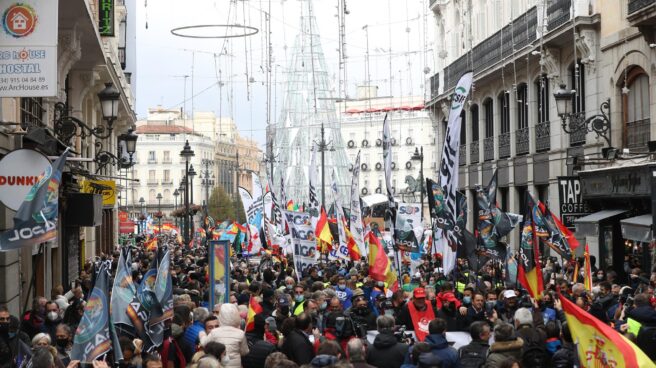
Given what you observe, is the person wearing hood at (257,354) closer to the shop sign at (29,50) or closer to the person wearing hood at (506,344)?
the person wearing hood at (506,344)

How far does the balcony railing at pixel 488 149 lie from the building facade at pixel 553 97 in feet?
0.34

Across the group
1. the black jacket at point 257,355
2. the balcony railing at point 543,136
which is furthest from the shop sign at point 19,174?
the balcony railing at point 543,136

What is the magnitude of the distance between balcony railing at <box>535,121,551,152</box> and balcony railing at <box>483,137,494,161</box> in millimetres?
5593

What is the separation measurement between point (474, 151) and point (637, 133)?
54.1ft

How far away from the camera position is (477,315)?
43.4ft

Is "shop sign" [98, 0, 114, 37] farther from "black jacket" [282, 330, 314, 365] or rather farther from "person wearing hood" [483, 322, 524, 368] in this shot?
"person wearing hood" [483, 322, 524, 368]

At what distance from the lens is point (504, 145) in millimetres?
38500

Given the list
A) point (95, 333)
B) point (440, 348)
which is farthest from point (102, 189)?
point (440, 348)

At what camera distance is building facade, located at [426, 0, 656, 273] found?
88.0ft

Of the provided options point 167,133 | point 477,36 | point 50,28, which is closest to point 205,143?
point 167,133

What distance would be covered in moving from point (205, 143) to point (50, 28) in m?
124

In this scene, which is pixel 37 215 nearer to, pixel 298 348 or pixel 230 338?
pixel 230 338

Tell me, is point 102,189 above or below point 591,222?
above

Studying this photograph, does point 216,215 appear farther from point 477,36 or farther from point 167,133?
point 477,36
